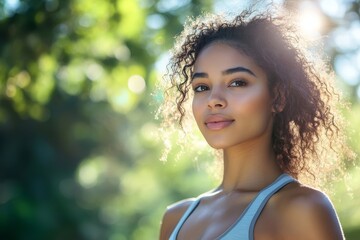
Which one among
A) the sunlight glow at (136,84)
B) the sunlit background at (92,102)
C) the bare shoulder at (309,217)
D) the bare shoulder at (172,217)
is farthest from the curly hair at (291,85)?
the sunlight glow at (136,84)

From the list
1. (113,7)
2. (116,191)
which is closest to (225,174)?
(113,7)

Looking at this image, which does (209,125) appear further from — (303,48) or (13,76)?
(13,76)

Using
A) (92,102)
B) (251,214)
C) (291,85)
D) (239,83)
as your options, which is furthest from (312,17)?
(92,102)

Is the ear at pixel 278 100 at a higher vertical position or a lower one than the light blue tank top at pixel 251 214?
higher

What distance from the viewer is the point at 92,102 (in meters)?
9.82

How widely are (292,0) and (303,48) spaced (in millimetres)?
913

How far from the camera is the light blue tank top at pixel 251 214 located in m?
3.02

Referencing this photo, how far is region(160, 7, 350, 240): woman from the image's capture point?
120 inches

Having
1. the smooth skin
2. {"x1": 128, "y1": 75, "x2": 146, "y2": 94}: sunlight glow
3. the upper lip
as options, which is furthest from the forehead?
{"x1": 128, "y1": 75, "x2": 146, "y2": 94}: sunlight glow

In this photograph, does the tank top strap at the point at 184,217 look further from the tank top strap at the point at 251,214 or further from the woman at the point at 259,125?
the tank top strap at the point at 251,214

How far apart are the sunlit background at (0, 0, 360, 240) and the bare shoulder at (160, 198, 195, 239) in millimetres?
244

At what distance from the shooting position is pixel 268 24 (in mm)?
→ 3365

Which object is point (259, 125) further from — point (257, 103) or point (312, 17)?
point (312, 17)

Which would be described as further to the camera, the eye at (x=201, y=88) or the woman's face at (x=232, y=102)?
the eye at (x=201, y=88)
